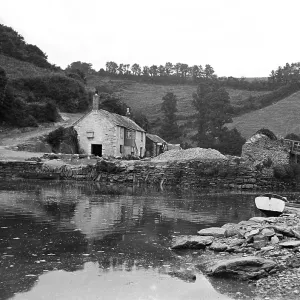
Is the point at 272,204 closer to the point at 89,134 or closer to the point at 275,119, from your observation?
the point at 89,134

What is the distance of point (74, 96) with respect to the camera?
69.3m

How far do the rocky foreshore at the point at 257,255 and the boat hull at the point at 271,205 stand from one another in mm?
3612

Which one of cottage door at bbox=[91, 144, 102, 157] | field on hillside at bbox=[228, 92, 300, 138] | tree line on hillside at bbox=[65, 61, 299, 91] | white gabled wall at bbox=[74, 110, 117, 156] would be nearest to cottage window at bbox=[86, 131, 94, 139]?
white gabled wall at bbox=[74, 110, 117, 156]

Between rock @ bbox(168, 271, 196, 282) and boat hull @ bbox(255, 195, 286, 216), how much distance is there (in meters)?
9.99

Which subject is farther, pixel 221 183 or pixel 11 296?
pixel 221 183

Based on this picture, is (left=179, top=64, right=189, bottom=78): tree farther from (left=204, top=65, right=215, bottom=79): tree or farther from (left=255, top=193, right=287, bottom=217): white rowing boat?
(left=255, top=193, right=287, bottom=217): white rowing boat

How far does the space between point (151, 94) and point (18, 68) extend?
4739cm

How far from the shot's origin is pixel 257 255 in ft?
35.9

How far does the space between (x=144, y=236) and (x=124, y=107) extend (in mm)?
55294

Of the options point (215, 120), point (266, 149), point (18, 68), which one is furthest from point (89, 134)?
point (18, 68)

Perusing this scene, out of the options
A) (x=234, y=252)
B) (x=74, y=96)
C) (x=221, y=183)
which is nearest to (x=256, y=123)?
(x=74, y=96)

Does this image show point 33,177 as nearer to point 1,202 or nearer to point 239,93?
point 1,202

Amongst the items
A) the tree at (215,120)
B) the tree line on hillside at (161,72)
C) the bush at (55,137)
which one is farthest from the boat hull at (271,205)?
the tree line on hillside at (161,72)

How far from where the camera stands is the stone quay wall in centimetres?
3853
